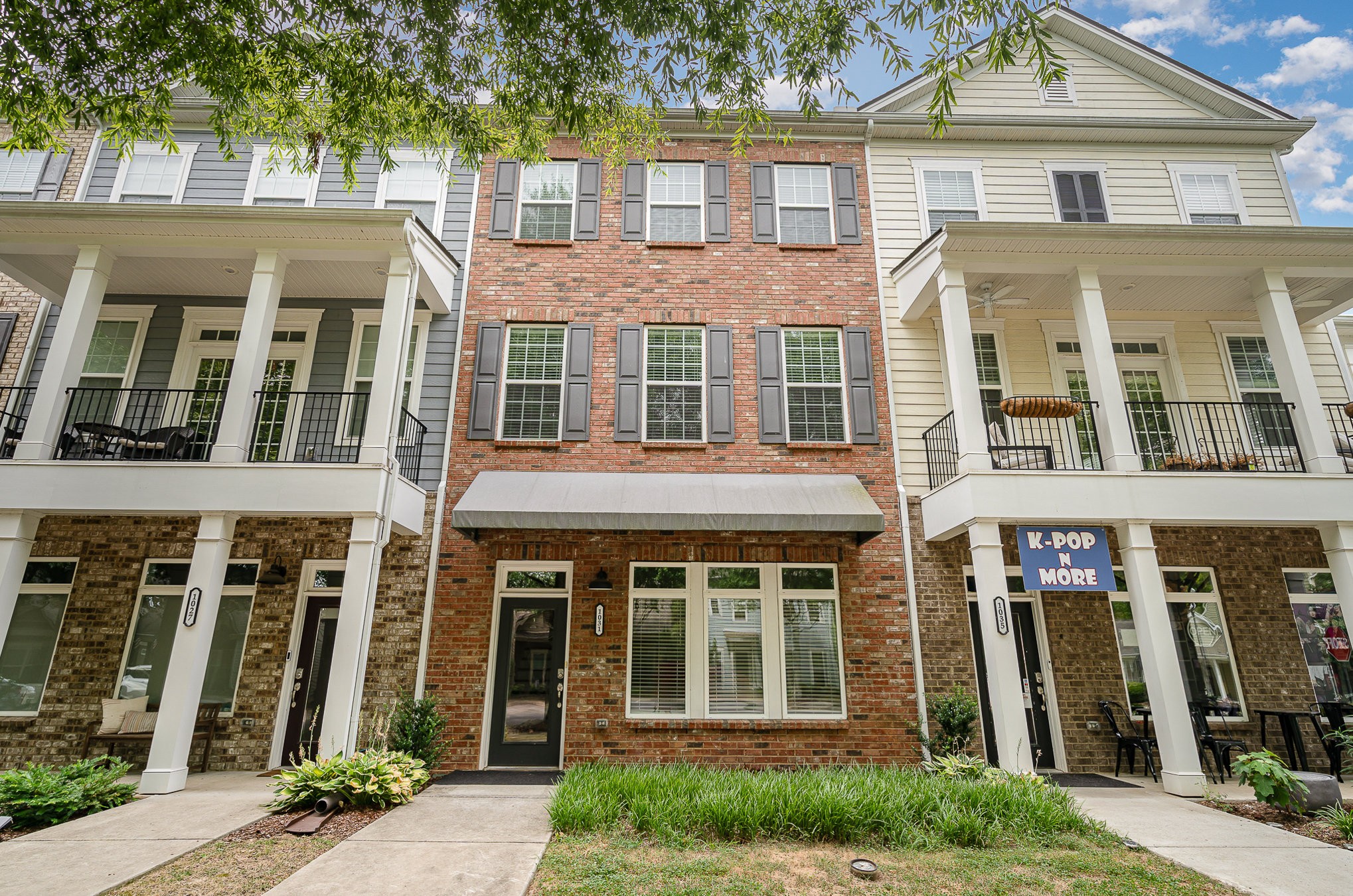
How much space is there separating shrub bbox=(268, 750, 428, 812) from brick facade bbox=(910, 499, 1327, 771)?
646 centimetres

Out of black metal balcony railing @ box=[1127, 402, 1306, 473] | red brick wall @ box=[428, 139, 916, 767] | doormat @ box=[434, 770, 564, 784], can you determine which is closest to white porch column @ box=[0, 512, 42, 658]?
red brick wall @ box=[428, 139, 916, 767]

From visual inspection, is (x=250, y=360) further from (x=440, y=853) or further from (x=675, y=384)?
(x=440, y=853)

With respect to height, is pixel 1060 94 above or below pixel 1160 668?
above

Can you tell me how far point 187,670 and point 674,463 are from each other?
6.10 m

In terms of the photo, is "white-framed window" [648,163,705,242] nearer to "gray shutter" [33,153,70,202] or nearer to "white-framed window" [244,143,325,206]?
"white-framed window" [244,143,325,206]

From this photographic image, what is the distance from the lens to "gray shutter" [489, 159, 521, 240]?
10.7 m

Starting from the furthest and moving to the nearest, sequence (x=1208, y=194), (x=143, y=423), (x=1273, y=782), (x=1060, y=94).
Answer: (x=1060, y=94)
(x=1208, y=194)
(x=143, y=423)
(x=1273, y=782)

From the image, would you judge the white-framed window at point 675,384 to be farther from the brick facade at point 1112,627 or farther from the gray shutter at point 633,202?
the brick facade at point 1112,627

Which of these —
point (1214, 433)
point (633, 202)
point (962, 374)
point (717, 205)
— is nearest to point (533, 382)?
point (633, 202)

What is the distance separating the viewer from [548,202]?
428 inches

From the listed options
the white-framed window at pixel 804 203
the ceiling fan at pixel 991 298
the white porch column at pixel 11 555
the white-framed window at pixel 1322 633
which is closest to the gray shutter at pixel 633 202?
the white-framed window at pixel 804 203

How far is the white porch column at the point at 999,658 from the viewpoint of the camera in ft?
24.1

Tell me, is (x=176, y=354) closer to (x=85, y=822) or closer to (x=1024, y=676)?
(x=85, y=822)

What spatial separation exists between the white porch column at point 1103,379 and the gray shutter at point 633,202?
20.5 ft
